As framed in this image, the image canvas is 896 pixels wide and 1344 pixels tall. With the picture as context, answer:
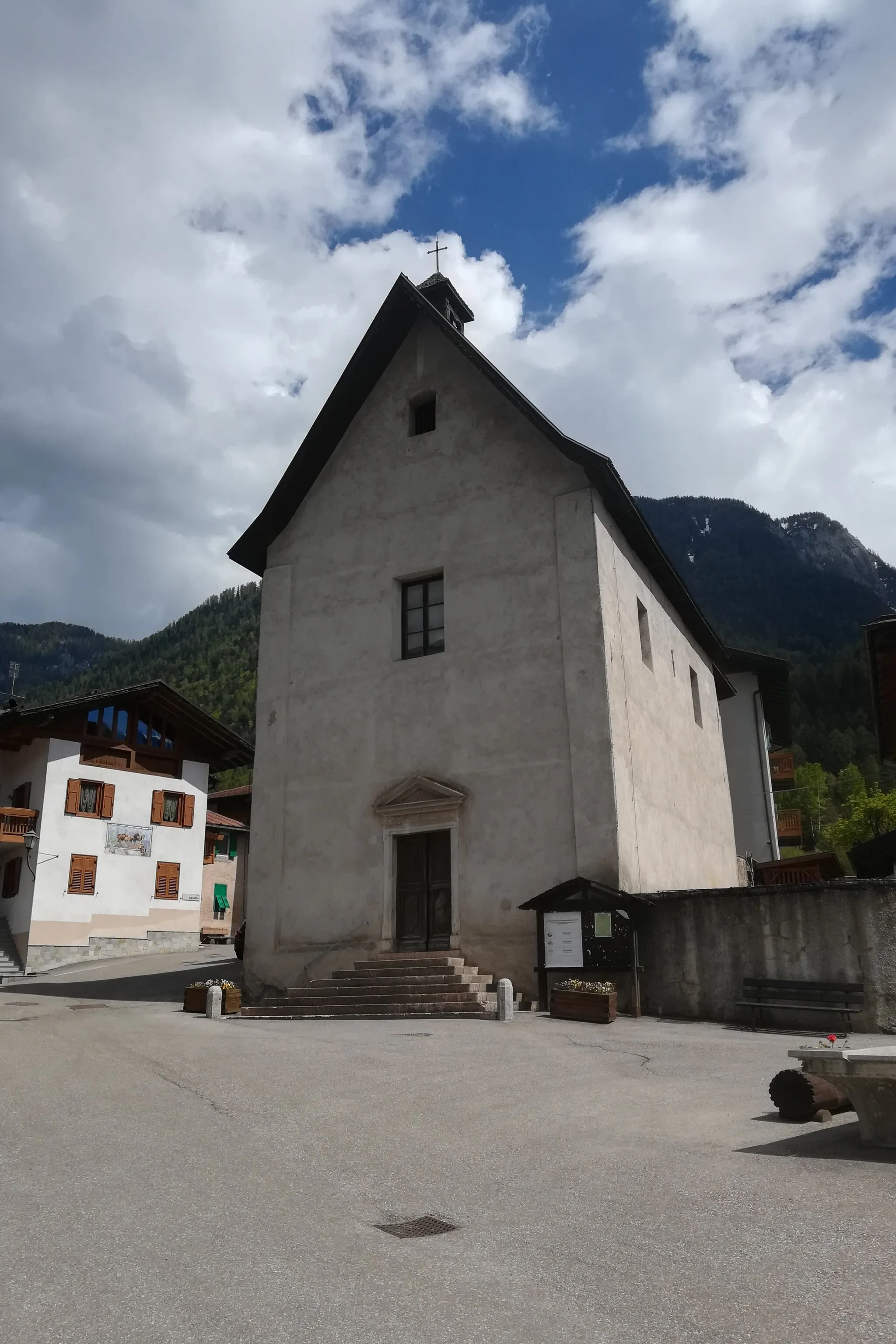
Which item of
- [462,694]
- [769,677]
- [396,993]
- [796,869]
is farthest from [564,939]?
[769,677]

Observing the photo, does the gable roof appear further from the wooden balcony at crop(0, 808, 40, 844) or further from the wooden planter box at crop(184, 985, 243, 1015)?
the wooden balcony at crop(0, 808, 40, 844)

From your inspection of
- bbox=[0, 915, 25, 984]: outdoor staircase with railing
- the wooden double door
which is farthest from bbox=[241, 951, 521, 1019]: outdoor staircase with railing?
bbox=[0, 915, 25, 984]: outdoor staircase with railing

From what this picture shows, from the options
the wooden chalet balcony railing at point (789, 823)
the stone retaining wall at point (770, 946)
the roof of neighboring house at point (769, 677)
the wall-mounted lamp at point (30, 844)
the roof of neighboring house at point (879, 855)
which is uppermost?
the roof of neighboring house at point (769, 677)

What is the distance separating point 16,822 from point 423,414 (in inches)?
776

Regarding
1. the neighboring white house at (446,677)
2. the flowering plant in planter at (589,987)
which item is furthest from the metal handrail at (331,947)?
the flowering plant in planter at (589,987)

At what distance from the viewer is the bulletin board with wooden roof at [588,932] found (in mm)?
15492

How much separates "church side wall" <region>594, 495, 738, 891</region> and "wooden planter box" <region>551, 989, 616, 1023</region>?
242 centimetres

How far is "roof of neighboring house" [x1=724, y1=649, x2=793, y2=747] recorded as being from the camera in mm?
33188

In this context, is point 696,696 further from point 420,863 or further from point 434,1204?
point 434,1204

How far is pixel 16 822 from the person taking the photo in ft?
106

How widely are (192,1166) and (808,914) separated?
10.3 meters

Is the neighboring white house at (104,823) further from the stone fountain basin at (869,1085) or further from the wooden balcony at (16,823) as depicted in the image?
the stone fountain basin at (869,1085)

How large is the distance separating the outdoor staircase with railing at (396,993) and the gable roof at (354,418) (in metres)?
9.24

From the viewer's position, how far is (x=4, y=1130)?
24.0 ft
